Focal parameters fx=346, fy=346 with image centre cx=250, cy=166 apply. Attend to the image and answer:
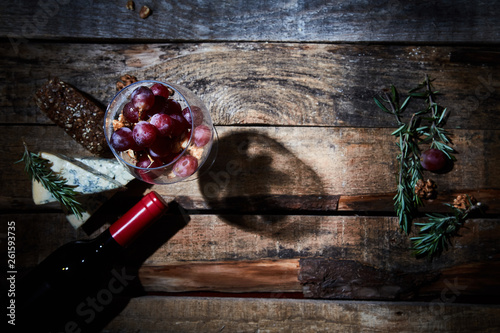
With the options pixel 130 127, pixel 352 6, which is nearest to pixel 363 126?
pixel 352 6

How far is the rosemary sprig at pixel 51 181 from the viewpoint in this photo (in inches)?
42.2

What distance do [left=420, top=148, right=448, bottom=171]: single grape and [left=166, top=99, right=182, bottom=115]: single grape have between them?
30.9 inches

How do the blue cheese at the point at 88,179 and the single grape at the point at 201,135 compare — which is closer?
the single grape at the point at 201,135

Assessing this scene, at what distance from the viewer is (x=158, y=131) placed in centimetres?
82

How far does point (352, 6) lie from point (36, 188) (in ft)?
3.90

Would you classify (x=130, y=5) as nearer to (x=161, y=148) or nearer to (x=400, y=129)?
(x=161, y=148)

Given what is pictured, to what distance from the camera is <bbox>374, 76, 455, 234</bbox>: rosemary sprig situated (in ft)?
3.65

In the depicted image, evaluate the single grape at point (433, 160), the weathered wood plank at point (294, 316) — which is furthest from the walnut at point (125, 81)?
the single grape at point (433, 160)

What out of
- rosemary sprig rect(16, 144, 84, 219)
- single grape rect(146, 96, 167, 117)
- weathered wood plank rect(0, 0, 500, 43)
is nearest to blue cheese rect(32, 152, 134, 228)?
rosemary sprig rect(16, 144, 84, 219)

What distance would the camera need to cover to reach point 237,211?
116 centimetres

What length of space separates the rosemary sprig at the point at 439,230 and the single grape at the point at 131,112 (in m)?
0.93

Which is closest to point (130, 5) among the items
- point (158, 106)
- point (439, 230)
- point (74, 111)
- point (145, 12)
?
point (145, 12)

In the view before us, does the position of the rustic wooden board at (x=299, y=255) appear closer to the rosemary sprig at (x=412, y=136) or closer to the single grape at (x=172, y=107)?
the rosemary sprig at (x=412, y=136)

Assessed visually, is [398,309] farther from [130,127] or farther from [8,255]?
[8,255]
